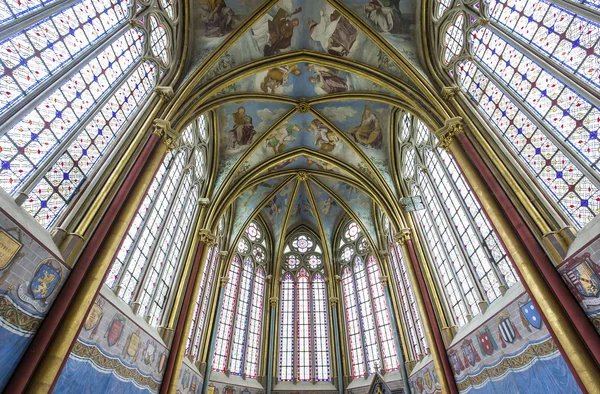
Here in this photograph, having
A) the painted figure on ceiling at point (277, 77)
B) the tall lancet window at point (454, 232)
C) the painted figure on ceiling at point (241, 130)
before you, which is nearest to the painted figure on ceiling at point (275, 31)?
the painted figure on ceiling at point (277, 77)

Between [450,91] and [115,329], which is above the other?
[450,91]

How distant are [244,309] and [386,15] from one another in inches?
651

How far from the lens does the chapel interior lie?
22.1 feet

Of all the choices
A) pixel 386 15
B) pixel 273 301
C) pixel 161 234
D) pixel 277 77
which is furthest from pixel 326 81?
pixel 273 301

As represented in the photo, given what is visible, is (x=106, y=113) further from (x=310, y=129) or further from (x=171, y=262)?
(x=310, y=129)

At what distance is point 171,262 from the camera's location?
1301 centimetres

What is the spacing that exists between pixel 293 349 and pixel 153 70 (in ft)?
52.7

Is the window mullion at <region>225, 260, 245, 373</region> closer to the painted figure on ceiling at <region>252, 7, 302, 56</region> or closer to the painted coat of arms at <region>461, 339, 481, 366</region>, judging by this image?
the painted coat of arms at <region>461, 339, 481, 366</region>

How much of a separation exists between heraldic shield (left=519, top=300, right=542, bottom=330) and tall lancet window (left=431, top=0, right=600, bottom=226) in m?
2.30

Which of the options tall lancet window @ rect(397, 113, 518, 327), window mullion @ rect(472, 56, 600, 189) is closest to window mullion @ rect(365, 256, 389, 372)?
tall lancet window @ rect(397, 113, 518, 327)

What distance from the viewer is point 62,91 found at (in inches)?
290

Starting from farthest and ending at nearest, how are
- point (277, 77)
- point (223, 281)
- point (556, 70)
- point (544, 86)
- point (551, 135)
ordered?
point (223, 281) < point (277, 77) < point (544, 86) < point (551, 135) < point (556, 70)

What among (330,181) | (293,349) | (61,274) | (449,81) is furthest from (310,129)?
(61,274)

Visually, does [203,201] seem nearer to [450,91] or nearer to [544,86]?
[450,91]
